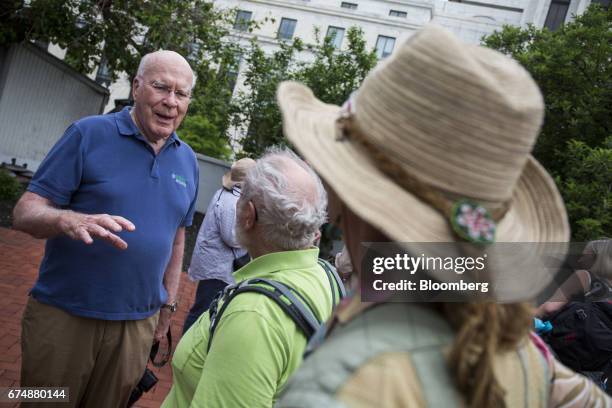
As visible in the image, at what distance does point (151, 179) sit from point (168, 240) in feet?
1.12

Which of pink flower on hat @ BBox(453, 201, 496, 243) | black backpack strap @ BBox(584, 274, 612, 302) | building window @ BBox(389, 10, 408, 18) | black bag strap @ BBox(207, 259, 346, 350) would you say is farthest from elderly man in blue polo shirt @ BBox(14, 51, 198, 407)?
building window @ BBox(389, 10, 408, 18)

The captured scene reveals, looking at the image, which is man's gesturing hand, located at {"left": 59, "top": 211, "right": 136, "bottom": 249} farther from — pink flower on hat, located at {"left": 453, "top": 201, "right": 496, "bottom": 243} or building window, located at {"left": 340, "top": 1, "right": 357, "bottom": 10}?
building window, located at {"left": 340, "top": 1, "right": 357, "bottom": 10}

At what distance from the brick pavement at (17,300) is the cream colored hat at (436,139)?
3.77m

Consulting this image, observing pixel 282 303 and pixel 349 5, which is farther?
pixel 349 5

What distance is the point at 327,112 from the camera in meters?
1.33

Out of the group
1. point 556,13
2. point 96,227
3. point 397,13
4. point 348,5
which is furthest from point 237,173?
point 348,5

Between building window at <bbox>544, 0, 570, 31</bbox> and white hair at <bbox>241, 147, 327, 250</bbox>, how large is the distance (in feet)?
130

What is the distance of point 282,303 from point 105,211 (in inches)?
49.0

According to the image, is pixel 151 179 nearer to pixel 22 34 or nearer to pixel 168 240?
pixel 168 240

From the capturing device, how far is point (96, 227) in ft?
6.93

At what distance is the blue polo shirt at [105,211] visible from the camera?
2.47 m

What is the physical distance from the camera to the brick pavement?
13.6 ft

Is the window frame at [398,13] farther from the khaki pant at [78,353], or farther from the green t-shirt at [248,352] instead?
the green t-shirt at [248,352]

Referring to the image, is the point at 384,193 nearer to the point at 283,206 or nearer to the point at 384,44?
the point at 283,206
